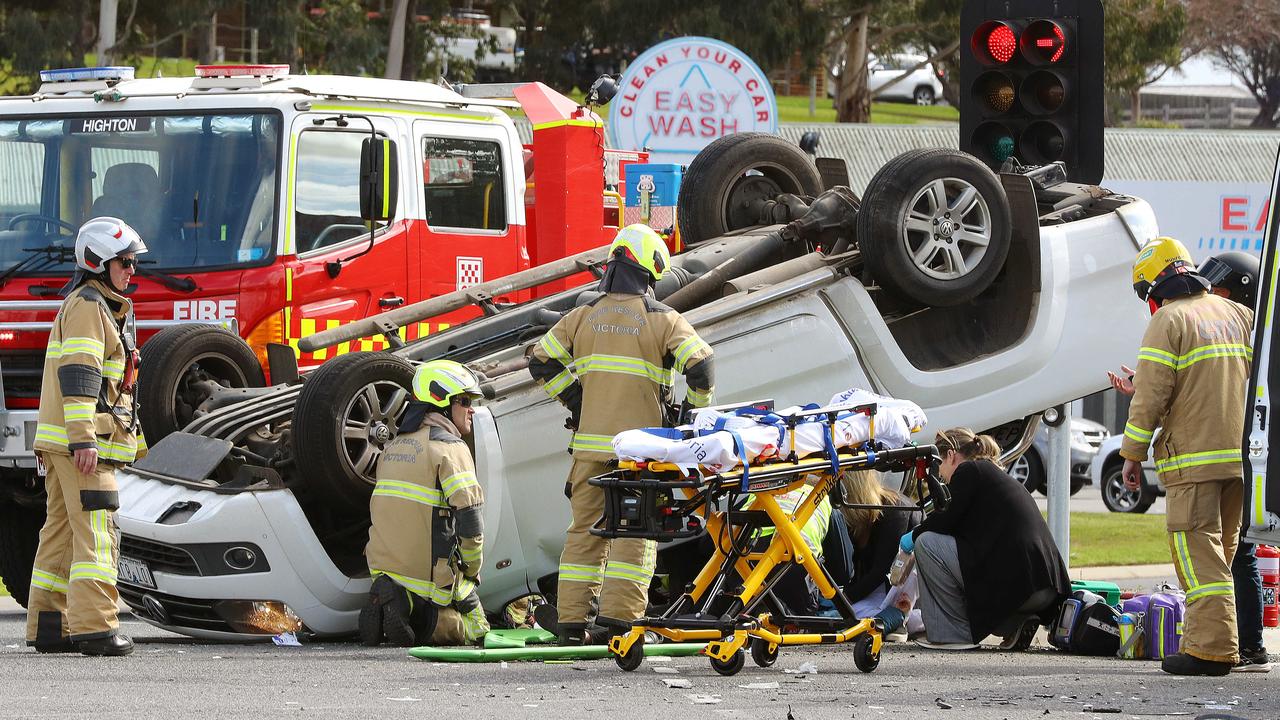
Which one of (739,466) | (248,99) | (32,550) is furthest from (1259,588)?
(32,550)

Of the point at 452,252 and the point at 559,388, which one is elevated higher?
the point at 452,252

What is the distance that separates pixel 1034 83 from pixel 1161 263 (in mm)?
2810

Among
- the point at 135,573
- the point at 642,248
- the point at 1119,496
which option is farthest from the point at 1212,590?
the point at 1119,496

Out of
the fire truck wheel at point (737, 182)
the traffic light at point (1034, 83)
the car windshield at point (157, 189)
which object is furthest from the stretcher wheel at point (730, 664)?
the traffic light at point (1034, 83)

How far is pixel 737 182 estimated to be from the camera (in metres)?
10.8

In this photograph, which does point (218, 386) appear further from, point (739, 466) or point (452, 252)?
point (739, 466)

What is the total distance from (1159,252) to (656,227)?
16.6ft

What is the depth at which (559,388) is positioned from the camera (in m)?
8.31

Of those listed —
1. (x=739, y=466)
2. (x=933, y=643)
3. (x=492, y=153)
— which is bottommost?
(x=933, y=643)

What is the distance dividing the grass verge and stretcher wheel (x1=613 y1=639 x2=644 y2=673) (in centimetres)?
663

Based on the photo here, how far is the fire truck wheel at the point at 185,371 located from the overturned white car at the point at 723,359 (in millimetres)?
182

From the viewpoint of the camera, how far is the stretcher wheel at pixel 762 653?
25.2ft

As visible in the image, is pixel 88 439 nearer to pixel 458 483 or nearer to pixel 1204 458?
pixel 458 483

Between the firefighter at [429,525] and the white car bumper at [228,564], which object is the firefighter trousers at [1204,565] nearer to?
the firefighter at [429,525]
